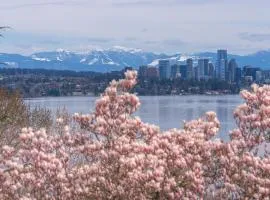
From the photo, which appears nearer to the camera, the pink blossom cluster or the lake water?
the pink blossom cluster

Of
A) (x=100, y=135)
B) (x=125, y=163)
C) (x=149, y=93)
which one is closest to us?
(x=125, y=163)

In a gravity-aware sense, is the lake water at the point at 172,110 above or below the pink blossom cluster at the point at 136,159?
below

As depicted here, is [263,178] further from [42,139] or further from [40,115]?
[40,115]

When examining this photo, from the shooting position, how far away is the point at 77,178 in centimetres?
839

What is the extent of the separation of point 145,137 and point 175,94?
186817 millimetres

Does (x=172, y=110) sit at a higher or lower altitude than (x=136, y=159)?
lower

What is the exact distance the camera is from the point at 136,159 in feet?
25.6

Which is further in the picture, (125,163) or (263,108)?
(263,108)

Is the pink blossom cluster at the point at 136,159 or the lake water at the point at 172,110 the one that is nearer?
the pink blossom cluster at the point at 136,159

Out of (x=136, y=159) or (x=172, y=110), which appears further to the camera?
(x=172, y=110)

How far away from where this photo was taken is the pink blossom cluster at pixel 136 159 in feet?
25.6

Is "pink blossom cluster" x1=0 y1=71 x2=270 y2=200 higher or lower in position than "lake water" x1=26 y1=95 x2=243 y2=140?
higher

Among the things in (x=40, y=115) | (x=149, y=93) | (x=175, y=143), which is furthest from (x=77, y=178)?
(x=149, y=93)

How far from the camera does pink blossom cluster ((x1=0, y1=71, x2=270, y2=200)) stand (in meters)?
7.79
